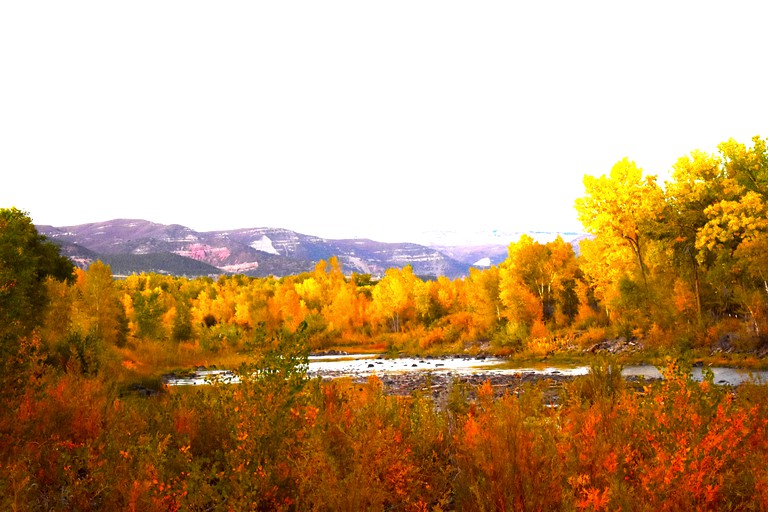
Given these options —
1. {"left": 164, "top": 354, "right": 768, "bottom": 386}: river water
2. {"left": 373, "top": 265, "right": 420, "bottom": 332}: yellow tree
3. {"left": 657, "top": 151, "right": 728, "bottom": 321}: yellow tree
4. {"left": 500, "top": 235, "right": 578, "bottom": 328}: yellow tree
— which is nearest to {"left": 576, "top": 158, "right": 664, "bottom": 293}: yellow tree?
{"left": 657, "top": 151, "right": 728, "bottom": 321}: yellow tree

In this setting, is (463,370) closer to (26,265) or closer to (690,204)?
(690,204)

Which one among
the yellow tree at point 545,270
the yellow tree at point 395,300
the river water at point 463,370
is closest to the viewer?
the river water at point 463,370

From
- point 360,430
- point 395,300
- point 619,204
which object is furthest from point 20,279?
point 395,300

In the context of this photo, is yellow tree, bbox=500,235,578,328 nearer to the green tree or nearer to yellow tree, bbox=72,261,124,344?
yellow tree, bbox=72,261,124,344

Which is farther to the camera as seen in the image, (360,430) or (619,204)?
(619,204)

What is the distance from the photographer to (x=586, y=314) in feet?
175

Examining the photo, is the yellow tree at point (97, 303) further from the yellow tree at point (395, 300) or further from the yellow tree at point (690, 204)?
the yellow tree at point (395, 300)

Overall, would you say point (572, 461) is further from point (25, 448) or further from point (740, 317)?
point (740, 317)

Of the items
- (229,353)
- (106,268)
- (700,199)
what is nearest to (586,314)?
(700,199)

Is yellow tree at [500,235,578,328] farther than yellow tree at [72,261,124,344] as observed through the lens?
Yes

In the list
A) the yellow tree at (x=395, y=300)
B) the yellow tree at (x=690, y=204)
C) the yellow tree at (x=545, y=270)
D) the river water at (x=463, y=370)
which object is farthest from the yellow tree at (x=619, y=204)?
the yellow tree at (x=395, y=300)

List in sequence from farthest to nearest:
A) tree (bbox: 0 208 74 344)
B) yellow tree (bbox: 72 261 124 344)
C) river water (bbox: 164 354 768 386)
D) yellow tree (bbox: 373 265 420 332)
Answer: yellow tree (bbox: 373 265 420 332), yellow tree (bbox: 72 261 124 344), river water (bbox: 164 354 768 386), tree (bbox: 0 208 74 344)

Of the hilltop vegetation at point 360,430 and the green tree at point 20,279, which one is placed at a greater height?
the green tree at point 20,279

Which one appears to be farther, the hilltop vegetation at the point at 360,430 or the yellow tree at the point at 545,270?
the yellow tree at the point at 545,270
